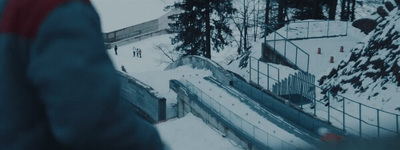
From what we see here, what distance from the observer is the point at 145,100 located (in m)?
16.5

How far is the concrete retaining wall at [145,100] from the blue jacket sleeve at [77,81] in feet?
45.9

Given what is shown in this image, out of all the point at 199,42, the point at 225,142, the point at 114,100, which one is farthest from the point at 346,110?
the point at 199,42

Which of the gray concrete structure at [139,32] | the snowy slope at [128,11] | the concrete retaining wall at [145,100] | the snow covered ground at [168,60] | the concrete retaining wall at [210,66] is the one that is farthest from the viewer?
the snowy slope at [128,11]

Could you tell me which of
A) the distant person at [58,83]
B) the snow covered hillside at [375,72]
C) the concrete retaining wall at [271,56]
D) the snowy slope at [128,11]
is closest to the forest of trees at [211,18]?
the concrete retaining wall at [271,56]

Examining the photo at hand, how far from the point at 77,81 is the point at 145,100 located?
15227mm

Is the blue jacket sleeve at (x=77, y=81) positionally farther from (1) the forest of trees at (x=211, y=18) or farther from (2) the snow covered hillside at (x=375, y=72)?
(1) the forest of trees at (x=211, y=18)

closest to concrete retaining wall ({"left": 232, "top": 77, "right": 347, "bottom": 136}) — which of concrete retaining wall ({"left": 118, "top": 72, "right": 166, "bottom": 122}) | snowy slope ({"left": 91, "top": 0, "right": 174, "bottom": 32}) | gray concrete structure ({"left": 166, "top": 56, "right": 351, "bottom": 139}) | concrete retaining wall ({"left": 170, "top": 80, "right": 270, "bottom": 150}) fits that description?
gray concrete structure ({"left": 166, "top": 56, "right": 351, "bottom": 139})

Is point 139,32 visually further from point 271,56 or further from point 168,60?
point 271,56

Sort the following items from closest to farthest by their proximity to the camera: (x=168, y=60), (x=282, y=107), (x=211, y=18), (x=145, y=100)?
(x=282, y=107)
(x=145, y=100)
(x=211, y=18)
(x=168, y=60)

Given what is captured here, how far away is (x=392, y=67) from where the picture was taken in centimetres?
1461

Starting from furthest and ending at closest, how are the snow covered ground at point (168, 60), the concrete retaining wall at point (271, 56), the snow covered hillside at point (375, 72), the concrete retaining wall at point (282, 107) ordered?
the concrete retaining wall at point (271, 56), the snow covered hillside at point (375, 72), the concrete retaining wall at point (282, 107), the snow covered ground at point (168, 60)

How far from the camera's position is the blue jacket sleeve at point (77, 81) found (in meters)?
1.33

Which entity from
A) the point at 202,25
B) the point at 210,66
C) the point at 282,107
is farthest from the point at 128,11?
the point at 282,107

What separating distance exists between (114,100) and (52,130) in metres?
0.17
